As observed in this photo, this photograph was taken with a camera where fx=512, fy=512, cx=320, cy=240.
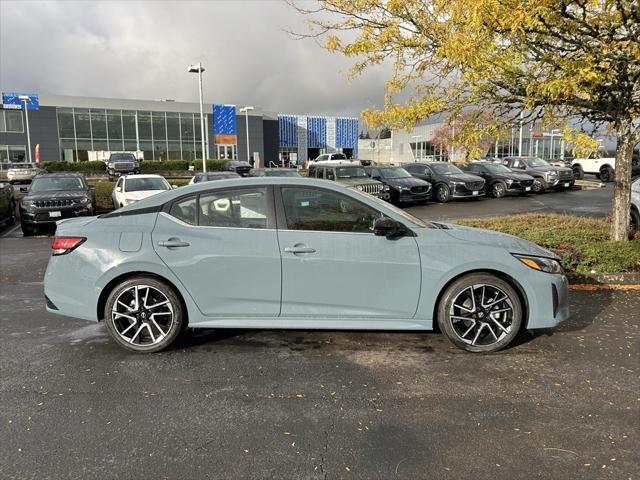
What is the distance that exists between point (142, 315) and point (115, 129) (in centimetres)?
5943

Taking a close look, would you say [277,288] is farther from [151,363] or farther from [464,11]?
[464,11]

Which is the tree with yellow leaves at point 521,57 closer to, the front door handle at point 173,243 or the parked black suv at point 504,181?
the front door handle at point 173,243

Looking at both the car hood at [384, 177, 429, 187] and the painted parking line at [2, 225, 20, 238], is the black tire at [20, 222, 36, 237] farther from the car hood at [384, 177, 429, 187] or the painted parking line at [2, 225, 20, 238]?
the car hood at [384, 177, 429, 187]

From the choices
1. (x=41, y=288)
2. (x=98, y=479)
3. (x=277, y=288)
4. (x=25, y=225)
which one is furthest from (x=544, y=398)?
(x=25, y=225)

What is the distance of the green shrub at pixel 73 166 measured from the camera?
4094cm

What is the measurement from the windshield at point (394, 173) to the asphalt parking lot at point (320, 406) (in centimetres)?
1622

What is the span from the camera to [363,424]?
342 cm

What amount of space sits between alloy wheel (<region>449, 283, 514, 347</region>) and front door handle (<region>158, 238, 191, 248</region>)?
2460mm

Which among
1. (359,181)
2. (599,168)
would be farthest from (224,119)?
(359,181)

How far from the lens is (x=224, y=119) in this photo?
59.4 meters

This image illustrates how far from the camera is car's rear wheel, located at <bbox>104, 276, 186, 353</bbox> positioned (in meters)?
4.68

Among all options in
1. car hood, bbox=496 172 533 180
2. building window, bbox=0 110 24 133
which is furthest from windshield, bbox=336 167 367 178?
building window, bbox=0 110 24 133

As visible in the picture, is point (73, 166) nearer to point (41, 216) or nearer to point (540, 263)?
point (41, 216)

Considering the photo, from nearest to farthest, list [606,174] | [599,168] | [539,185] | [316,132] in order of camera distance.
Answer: [539,185] → [606,174] → [599,168] → [316,132]
